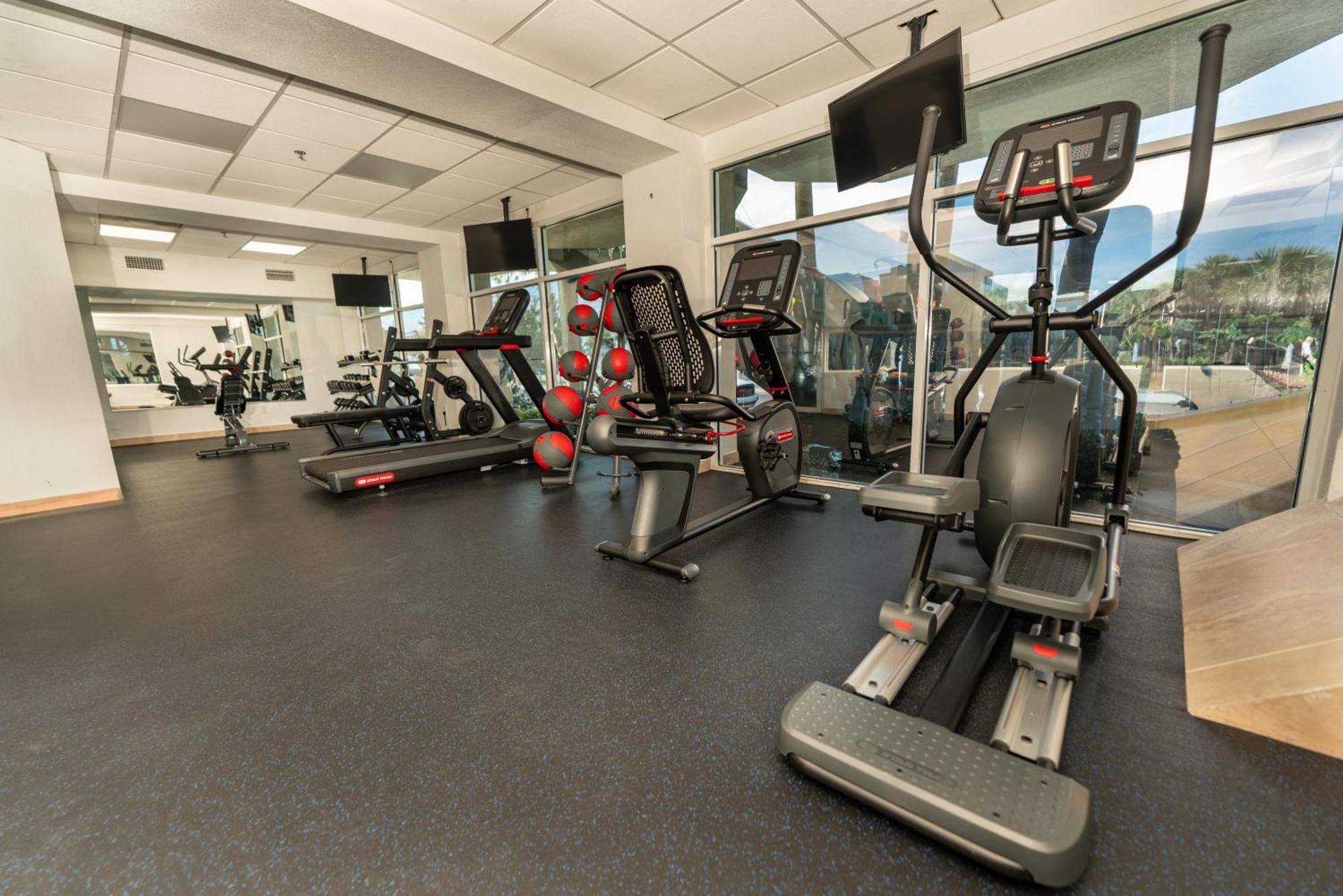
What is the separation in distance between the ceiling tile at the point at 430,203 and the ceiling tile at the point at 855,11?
15.0 ft

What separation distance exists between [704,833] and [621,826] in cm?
18

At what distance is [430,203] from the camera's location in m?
6.19

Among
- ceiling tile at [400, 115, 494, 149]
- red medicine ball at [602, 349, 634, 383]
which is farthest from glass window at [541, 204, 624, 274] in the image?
red medicine ball at [602, 349, 634, 383]

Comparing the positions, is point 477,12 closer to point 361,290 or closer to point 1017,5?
point 1017,5

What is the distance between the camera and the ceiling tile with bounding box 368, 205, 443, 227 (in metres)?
6.37

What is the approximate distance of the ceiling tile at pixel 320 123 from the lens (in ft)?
13.0

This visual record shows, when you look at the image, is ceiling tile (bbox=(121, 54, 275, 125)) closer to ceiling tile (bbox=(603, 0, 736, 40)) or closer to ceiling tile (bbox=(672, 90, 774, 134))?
ceiling tile (bbox=(603, 0, 736, 40))

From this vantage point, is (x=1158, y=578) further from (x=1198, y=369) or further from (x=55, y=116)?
(x=55, y=116)

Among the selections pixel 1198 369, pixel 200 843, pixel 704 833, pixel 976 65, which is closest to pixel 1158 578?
pixel 1198 369

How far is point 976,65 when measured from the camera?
3221 millimetres

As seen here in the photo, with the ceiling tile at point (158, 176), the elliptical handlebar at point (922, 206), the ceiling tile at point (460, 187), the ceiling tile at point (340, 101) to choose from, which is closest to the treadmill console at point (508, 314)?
the ceiling tile at point (460, 187)

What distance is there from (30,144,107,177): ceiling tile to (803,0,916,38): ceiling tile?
19.6 feet

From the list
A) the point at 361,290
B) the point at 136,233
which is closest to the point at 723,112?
the point at 361,290

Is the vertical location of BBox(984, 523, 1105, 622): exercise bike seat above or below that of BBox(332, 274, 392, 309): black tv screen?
below
